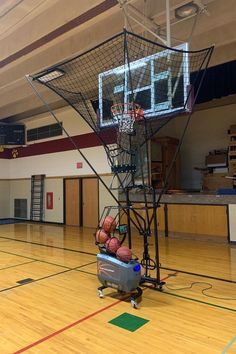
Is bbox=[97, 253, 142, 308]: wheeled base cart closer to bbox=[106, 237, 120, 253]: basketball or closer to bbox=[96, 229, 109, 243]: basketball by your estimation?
bbox=[106, 237, 120, 253]: basketball

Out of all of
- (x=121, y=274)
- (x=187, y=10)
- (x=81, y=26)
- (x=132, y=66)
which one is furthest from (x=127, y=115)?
(x=81, y=26)

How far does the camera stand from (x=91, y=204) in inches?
390

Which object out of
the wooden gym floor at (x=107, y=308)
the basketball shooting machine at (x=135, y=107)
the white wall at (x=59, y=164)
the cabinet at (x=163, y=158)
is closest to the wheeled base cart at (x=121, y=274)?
the basketball shooting machine at (x=135, y=107)

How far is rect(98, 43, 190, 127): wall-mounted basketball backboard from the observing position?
4062 mm

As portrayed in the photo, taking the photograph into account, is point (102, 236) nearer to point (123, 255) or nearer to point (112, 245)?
point (112, 245)

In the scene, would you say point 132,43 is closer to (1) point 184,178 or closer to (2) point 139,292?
(2) point 139,292

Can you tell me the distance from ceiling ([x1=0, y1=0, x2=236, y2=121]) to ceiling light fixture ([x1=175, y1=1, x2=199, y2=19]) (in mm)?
68

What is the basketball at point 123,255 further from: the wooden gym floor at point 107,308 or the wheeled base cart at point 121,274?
the wooden gym floor at point 107,308

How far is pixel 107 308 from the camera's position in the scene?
132 inches

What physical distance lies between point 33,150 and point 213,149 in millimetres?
6817

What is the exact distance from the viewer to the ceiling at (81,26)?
458 cm

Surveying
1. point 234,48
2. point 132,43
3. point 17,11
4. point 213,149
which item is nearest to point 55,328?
point 132,43

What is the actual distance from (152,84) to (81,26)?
77.3 inches

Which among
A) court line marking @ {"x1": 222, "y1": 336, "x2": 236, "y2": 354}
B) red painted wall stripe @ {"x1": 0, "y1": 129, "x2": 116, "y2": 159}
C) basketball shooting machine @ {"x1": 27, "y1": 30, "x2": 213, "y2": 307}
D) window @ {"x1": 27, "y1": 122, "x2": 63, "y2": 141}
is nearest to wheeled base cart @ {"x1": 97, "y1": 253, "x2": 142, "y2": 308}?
basketball shooting machine @ {"x1": 27, "y1": 30, "x2": 213, "y2": 307}
